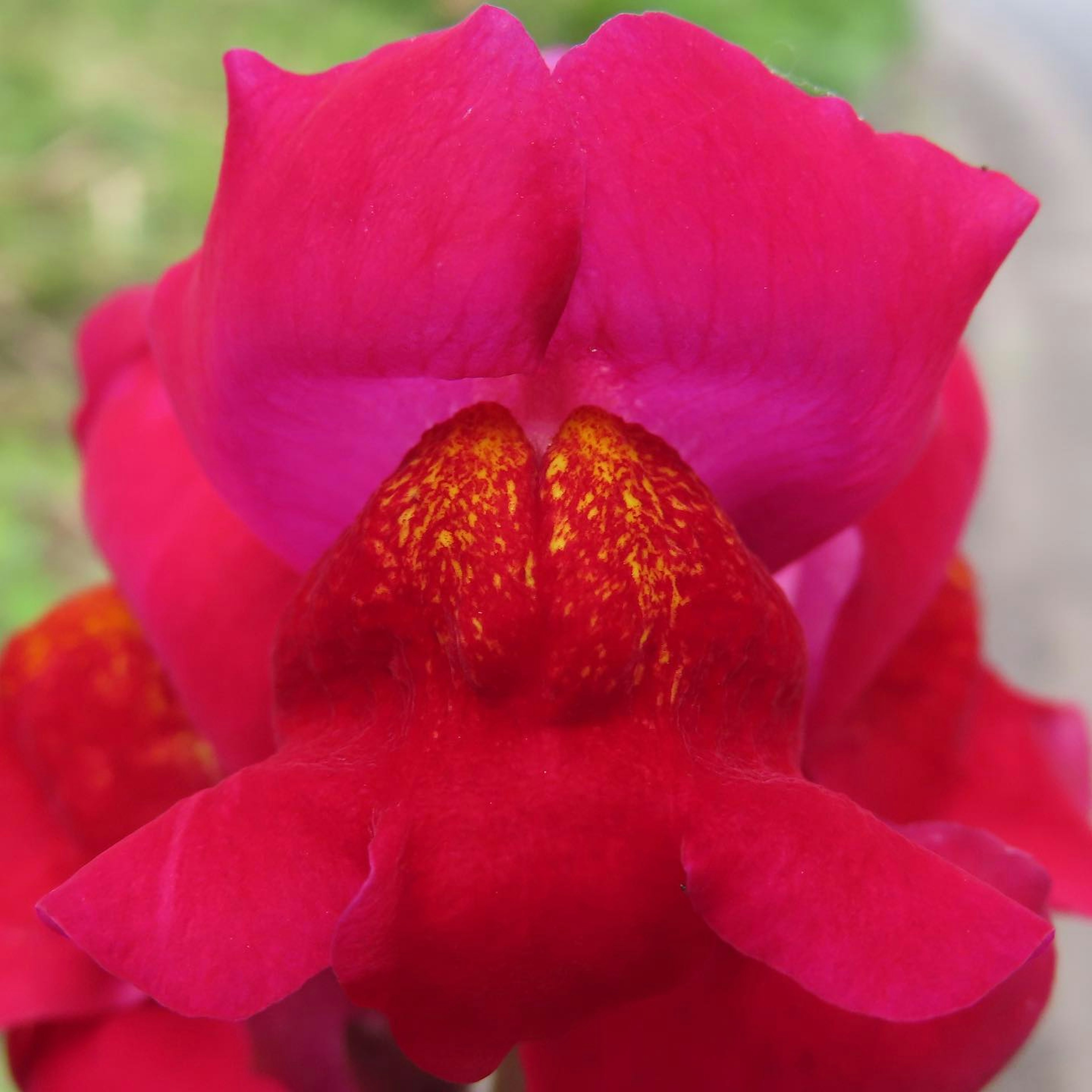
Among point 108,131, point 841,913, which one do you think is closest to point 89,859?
point 841,913

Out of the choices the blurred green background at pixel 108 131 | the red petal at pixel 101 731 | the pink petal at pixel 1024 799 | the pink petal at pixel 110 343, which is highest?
the pink petal at pixel 1024 799

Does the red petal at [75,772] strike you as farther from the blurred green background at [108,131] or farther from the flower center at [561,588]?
the blurred green background at [108,131]

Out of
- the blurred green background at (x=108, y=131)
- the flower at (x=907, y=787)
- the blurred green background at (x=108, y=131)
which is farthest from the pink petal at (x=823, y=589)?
the blurred green background at (x=108, y=131)

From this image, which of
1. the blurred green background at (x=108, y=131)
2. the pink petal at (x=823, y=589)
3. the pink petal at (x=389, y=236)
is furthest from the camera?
the blurred green background at (x=108, y=131)

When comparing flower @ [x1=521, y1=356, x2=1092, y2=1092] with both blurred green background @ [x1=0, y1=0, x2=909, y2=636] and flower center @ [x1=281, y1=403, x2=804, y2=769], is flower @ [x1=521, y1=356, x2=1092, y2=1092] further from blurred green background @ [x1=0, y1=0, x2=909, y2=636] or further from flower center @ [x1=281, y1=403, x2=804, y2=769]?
blurred green background @ [x1=0, y1=0, x2=909, y2=636]

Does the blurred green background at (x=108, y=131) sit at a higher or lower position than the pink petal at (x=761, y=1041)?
lower

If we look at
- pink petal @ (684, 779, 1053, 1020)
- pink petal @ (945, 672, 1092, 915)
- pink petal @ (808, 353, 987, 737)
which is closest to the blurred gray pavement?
Answer: pink petal @ (945, 672, 1092, 915)

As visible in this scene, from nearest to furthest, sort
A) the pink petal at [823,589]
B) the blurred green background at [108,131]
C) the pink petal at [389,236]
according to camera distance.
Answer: the pink petal at [389,236] < the pink petal at [823,589] < the blurred green background at [108,131]
